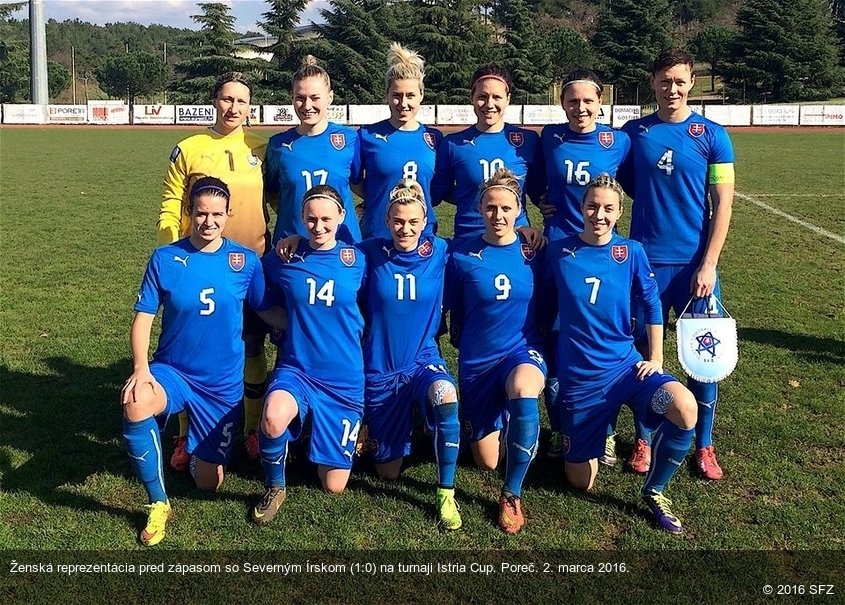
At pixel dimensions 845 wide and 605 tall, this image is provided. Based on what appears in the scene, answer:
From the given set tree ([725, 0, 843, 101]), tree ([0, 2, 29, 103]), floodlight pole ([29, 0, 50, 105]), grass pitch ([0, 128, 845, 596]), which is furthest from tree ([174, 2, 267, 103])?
grass pitch ([0, 128, 845, 596])

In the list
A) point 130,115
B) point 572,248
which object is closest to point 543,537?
point 572,248

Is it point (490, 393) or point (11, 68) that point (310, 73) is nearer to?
point (490, 393)

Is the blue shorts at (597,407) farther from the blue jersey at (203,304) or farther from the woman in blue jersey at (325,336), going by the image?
the blue jersey at (203,304)

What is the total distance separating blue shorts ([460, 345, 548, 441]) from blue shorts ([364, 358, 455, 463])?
0.15 meters

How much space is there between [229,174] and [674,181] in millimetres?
2339

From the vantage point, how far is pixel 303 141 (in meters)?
4.17

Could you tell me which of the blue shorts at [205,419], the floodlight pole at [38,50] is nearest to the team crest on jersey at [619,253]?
the blue shorts at [205,419]

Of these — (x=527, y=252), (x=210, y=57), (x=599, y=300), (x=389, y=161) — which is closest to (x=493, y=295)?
(x=527, y=252)

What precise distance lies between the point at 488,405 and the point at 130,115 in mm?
39408

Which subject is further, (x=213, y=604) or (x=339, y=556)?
(x=339, y=556)

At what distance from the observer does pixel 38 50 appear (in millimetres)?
40344

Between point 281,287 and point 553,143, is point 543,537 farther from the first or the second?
point 553,143

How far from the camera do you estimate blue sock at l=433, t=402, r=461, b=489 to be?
11.8 feet

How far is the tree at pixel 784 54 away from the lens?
51750mm
